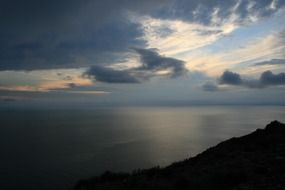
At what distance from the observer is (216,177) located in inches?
611

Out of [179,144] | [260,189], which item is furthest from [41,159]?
[260,189]

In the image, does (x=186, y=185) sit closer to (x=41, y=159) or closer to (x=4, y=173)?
(x=4, y=173)

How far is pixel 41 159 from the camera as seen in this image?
5794cm

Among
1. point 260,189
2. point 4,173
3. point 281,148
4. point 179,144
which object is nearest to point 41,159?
point 4,173

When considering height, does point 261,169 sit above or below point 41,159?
above

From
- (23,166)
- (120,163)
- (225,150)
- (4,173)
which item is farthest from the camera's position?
(120,163)

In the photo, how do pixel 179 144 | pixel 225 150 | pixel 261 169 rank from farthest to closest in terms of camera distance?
pixel 179 144 → pixel 225 150 → pixel 261 169

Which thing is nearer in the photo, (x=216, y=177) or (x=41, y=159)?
(x=216, y=177)

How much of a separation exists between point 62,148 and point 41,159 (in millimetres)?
14450

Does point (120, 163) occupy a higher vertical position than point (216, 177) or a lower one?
lower

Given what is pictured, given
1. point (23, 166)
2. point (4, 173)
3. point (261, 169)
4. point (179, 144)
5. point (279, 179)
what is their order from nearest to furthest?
point (279, 179) → point (261, 169) → point (4, 173) → point (23, 166) → point (179, 144)

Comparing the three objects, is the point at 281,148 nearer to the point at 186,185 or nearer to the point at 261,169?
the point at 261,169

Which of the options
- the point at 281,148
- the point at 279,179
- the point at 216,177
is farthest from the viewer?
the point at 281,148

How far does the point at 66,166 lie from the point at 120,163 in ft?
38.5
